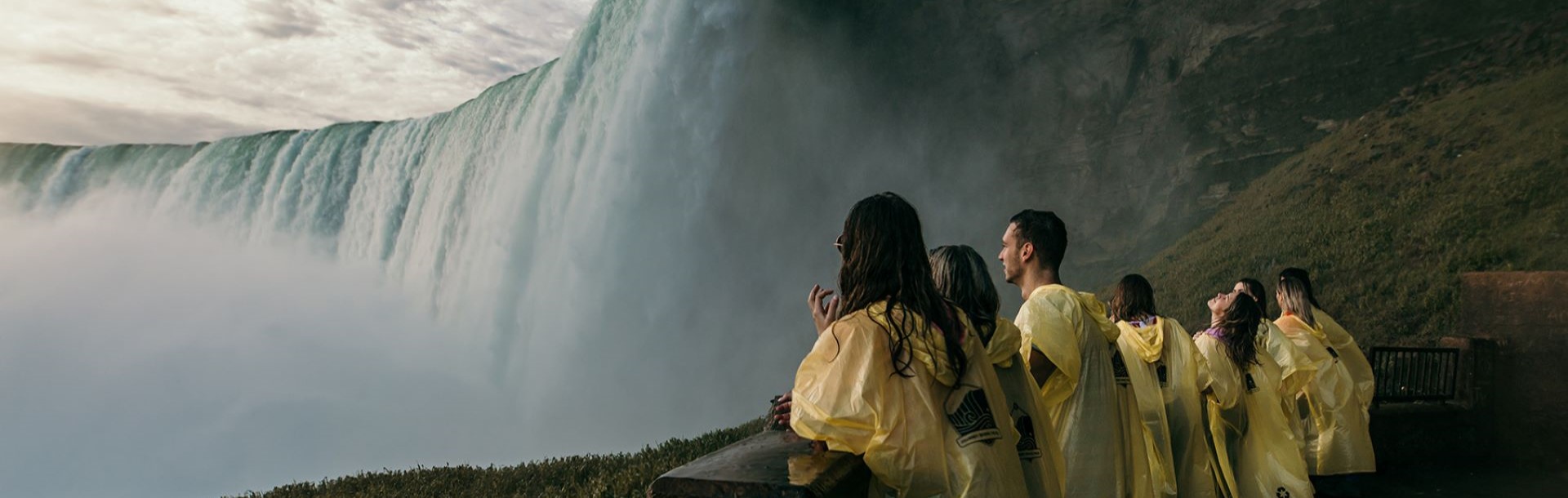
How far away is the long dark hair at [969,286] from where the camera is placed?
8.09 ft

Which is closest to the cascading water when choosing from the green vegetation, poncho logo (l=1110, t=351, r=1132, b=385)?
the green vegetation

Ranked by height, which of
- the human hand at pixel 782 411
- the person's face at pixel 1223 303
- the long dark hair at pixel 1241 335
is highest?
the person's face at pixel 1223 303

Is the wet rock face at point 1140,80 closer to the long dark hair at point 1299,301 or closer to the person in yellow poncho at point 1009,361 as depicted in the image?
the long dark hair at point 1299,301

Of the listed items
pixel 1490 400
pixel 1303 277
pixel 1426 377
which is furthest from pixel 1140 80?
pixel 1303 277

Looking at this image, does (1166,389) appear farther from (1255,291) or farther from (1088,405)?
(1255,291)

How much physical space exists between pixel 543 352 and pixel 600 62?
5765 millimetres

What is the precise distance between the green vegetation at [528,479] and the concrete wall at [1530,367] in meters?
6.94

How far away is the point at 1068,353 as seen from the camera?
315cm

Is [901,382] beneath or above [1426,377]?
above

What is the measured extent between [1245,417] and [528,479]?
4.97 metres

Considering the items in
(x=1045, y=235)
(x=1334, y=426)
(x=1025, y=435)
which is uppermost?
(x=1045, y=235)

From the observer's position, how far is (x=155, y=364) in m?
21.7

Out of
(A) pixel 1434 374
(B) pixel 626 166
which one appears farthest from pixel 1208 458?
(B) pixel 626 166

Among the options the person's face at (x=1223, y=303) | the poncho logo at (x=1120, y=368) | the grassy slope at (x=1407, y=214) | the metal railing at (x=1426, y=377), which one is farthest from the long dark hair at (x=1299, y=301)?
the grassy slope at (x=1407, y=214)
